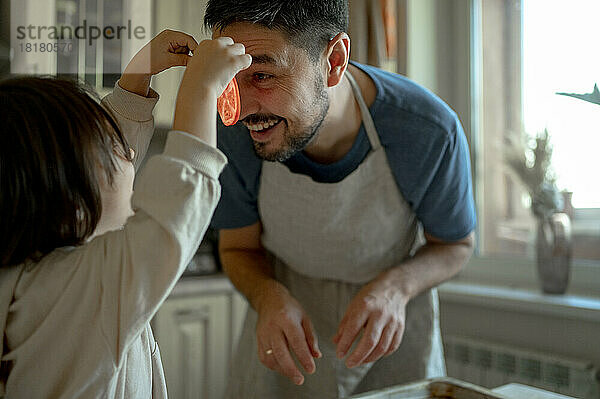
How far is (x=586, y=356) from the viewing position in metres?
1.40

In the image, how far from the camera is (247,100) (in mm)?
592

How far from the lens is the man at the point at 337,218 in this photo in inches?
27.4

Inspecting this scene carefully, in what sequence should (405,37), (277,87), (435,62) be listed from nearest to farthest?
1. (277,87)
2. (405,37)
3. (435,62)

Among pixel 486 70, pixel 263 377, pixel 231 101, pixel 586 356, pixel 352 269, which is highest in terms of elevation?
pixel 486 70

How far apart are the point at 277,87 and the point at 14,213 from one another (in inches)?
12.4

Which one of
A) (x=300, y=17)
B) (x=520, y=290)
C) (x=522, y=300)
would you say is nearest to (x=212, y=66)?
(x=300, y=17)

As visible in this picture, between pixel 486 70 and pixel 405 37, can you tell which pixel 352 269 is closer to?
pixel 405 37

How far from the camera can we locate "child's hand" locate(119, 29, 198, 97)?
45cm

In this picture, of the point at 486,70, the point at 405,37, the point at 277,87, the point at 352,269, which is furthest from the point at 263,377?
the point at 486,70

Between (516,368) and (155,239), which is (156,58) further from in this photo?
(516,368)

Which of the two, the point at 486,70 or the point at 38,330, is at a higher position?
the point at 486,70

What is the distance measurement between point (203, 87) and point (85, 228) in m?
0.14

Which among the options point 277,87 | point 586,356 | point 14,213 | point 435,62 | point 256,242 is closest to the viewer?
point 14,213

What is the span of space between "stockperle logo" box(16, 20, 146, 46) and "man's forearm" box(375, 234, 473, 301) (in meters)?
0.48
